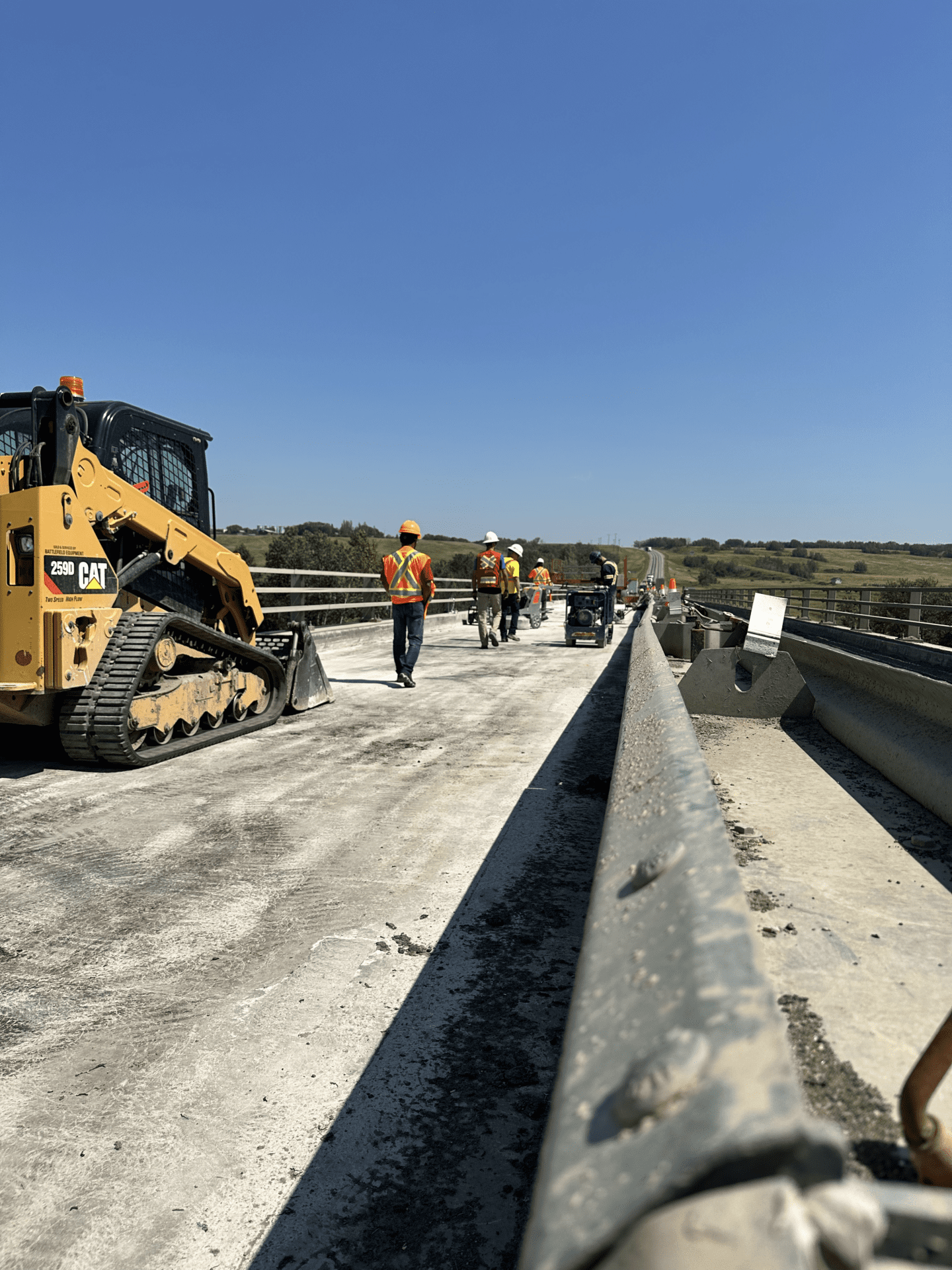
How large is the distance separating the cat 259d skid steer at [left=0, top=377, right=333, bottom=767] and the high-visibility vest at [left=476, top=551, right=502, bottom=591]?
309 inches

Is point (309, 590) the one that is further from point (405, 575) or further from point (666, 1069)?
point (666, 1069)

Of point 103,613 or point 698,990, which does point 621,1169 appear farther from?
point 103,613

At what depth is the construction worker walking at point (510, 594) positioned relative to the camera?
55.3 ft

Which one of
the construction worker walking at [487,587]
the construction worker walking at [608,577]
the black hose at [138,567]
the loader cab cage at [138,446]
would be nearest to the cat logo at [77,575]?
the black hose at [138,567]

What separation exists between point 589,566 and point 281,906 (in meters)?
58.6

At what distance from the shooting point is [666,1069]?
86cm

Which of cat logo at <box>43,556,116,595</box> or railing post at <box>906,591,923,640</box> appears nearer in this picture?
cat logo at <box>43,556,116,595</box>

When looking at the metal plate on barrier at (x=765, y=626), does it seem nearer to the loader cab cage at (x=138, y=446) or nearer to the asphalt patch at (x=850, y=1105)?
the asphalt patch at (x=850, y=1105)

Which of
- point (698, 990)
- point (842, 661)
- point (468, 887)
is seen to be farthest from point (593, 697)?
point (698, 990)

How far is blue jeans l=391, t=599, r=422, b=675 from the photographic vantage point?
10156 millimetres

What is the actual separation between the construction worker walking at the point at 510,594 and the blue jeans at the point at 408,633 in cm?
601

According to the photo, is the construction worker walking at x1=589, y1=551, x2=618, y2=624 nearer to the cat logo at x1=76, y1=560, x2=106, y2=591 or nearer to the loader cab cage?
the loader cab cage

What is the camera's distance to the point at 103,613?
5848 millimetres

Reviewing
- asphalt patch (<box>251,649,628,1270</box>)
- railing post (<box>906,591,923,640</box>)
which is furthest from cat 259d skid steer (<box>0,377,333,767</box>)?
railing post (<box>906,591,923,640</box>)
